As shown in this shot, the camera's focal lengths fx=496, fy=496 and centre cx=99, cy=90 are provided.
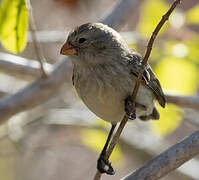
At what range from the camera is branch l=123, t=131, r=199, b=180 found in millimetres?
3508

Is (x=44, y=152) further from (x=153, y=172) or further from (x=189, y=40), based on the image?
(x=153, y=172)

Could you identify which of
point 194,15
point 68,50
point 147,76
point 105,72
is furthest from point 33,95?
point 194,15

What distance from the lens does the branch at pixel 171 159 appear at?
3.51m

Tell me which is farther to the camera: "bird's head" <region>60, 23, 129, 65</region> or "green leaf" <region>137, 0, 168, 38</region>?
"green leaf" <region>137, 0, 168, 38</region>

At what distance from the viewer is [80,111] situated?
6.31 metres

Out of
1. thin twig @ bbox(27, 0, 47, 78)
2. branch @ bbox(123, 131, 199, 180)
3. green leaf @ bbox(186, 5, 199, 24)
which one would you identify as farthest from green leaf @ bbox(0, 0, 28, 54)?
green leaf @ bbox(186, 5, 199, 24)

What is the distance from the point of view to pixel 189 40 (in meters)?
5.12

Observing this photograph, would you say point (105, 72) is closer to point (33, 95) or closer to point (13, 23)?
point (13, 23)

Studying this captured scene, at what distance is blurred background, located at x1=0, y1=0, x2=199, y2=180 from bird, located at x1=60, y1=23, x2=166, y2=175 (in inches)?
18.8

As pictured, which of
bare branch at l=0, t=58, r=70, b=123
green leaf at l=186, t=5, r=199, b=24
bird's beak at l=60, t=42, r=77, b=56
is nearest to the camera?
bird's beak at l=60, t=42, r=77, b=56

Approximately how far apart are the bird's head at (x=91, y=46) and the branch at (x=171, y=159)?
1.00m

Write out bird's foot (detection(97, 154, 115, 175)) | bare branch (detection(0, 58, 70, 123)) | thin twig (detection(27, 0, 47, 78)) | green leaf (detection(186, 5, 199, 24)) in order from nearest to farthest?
thin twig (detection(27, 0, 47, 78)), bird's foot (detection(97, 154, 115, 175)), bare branch (detection(0, 58, 70, 123)), green leaf (detection(186, 5, 199, 24))

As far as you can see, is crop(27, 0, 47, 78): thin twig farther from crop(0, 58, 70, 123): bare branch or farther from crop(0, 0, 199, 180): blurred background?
crop(0, 0, 199, 180): blurred background

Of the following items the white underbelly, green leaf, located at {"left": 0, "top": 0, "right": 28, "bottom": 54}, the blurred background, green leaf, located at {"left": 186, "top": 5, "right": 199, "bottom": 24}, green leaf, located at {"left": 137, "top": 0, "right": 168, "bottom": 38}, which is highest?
green leaf, located at {"left": 0, "top": 0, "right": 28, "bottom": 54}
